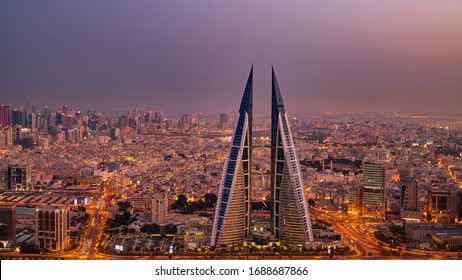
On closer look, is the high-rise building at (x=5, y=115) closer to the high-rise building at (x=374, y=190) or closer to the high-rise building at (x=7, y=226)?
the high-rise building at (x=7, y=226)

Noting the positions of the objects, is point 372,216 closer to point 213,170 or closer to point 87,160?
point 213,170

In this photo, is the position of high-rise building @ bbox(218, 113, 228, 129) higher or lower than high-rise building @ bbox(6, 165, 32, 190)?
higher

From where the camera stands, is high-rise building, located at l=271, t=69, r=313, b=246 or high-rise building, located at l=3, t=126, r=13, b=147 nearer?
high-rise building, located at l=271, t=69, r=313, b=246

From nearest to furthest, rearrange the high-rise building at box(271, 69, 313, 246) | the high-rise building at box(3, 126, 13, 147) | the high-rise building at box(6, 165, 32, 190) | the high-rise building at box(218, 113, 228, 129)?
the high-rise building at box(271, 69, 313, 246), the high-rise building at box(218, 113, 228, 129), the high-rise building at box(6, 165, 32, 190), the high-rise building at box(3, 126, 13, 147)

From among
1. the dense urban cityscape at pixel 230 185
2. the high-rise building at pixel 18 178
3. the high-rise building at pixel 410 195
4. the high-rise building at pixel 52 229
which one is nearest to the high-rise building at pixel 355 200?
the dense urban cityscape at pixel 230 185

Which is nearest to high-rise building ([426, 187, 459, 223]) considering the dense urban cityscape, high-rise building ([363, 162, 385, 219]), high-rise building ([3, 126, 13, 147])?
the dense urban cityscape

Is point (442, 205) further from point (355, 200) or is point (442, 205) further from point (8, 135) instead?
point (8, 135)

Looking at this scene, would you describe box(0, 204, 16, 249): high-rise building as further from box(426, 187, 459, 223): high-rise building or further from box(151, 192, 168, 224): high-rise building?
box(426, 187, 459, 223): high-rise building
